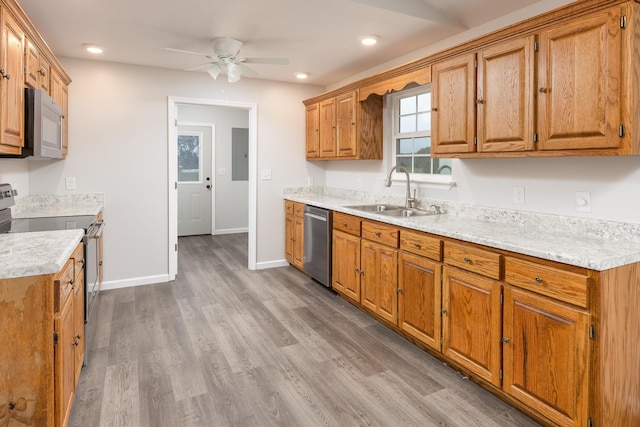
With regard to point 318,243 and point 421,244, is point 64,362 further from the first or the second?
point 318,243

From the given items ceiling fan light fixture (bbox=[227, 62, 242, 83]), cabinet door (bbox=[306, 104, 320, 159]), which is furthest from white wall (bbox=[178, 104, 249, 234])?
ceiling fan light fixture (bbox=[227, 62, 242, 83])

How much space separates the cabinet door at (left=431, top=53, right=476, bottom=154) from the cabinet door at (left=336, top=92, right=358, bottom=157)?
4.07ft

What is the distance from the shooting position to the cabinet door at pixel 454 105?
268 centimetres

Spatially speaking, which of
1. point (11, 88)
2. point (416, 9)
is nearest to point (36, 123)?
point (11, 88)

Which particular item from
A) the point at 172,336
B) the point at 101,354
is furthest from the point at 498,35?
the point at 101,354

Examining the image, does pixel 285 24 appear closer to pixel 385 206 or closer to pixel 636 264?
pixel 385 206

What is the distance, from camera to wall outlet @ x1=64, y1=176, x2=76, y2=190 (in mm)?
4016

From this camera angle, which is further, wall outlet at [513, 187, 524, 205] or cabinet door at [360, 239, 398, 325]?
cabinet door at [360, 239, 398, 325]

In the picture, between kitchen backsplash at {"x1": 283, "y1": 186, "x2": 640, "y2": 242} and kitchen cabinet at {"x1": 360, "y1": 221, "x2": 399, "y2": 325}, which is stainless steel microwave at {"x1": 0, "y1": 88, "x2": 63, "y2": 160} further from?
kitchen backsplash at {"x1": 283, "y1": 186, "x2": 640, "y2": 242}

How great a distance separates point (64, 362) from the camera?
180 centimetres

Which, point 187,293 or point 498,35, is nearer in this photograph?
point 498,35

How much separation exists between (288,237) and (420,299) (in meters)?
2.61

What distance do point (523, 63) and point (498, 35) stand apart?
0.87 ft

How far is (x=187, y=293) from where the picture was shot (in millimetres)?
4152
